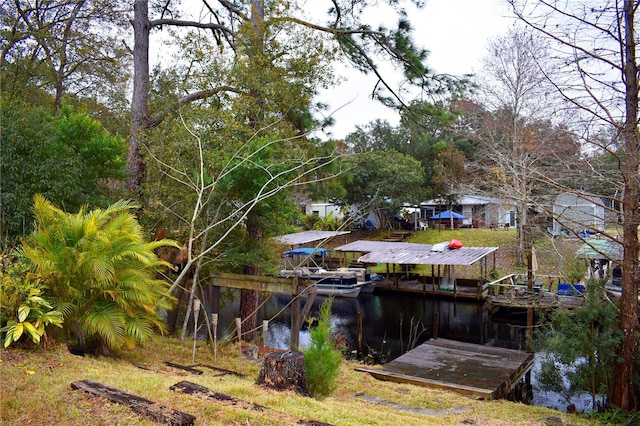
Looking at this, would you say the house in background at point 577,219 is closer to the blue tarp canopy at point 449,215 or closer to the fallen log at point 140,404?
the fallen log at point 140,404

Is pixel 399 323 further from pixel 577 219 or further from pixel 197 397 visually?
pixel 197 397

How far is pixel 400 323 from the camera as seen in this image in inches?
728

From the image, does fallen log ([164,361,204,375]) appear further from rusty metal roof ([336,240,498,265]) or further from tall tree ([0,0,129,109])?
rusty metal roof ([336,240,498,265])

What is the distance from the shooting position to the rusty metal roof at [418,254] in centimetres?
2091

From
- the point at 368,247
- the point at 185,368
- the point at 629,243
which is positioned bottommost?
the point at 185,368

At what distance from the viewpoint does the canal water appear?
1548 cm

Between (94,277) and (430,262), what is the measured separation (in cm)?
1654

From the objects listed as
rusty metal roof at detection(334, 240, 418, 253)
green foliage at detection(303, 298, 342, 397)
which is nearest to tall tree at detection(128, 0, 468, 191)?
green foliage at detection(303, 298, 342, 397)

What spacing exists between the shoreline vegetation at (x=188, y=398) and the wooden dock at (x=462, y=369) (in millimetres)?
1002


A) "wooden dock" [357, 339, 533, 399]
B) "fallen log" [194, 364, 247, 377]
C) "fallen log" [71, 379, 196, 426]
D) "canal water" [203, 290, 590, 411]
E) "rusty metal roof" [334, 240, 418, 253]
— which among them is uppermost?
"rusty metal roof" [334, 240, 418, 253]

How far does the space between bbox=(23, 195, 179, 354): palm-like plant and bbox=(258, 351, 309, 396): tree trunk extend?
6.04 feet

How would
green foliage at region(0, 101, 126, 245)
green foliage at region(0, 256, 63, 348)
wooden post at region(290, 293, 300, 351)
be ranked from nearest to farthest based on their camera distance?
green foliage at region(0, 256, 63, 348), wooden post at region(290, 293, 300, 351), green foliage at region(0, 101, 126, 245)

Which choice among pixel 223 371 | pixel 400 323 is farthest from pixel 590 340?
pixel 400 323

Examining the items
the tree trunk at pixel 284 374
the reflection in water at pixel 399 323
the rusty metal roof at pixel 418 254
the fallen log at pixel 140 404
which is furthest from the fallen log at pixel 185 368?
the rusty metal roof at pixel 418 254
